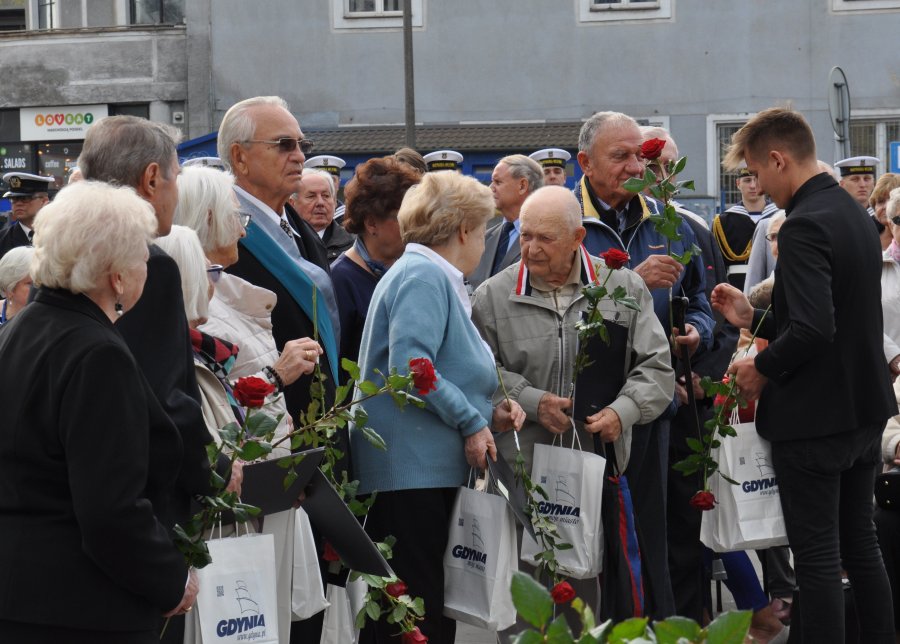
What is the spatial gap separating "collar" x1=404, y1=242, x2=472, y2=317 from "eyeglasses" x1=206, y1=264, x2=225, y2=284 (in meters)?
0.89

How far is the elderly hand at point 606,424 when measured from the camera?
17.3 feet

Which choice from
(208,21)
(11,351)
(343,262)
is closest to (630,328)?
(343,262)

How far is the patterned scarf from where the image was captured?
3984 mm

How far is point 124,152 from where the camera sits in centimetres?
379

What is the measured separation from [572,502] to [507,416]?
1.32ft

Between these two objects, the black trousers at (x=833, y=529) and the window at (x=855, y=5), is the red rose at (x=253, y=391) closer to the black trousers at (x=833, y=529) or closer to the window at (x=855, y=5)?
the black trousers at (x=833, y=529)

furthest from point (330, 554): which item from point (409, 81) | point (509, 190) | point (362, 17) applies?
point (362, 17)

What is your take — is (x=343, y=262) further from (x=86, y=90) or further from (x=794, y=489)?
(x=86, y=90)

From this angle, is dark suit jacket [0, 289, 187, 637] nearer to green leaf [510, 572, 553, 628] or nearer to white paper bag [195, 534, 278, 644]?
white paper bag [195, 534, 278, 644]

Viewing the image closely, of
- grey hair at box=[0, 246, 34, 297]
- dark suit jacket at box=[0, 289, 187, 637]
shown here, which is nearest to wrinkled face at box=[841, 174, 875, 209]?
grey hair at box=[0, 246, 34, 297]

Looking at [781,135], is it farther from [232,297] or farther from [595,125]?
[232,297]

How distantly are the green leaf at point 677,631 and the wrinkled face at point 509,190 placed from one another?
636 centimetres

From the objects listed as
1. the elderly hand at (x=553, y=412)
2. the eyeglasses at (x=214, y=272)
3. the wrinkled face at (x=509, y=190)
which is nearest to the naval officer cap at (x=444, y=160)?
the wrinkled face at (x=509, y=190)

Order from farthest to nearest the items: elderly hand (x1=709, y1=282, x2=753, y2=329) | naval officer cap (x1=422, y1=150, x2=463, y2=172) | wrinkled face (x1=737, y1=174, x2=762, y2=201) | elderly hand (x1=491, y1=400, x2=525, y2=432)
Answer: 1. naval officer cap (x1=422, y1=150, x2=463, y2=172)
2. wrinkled face (x1=737, y1=174, x2=762, y2=201)
3. elderly hand (x1=709, y1=282, x2=753, y2=329)
4. elderly hand (x1=491, y1=400, x2=525, y2=432)
